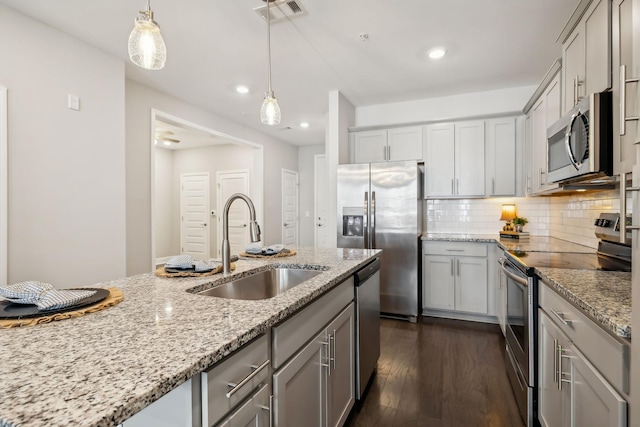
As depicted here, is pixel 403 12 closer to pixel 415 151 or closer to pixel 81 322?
pixel 415 151

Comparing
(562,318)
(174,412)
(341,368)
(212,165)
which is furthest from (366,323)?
(212,165)

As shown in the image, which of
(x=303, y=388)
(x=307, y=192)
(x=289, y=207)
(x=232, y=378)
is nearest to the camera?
(x=232, y=378)

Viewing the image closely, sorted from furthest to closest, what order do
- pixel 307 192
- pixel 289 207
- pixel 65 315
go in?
pixel 307 192 < pixel 289 207 < pixel 65 315

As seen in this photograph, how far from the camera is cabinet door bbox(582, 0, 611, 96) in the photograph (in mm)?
1564

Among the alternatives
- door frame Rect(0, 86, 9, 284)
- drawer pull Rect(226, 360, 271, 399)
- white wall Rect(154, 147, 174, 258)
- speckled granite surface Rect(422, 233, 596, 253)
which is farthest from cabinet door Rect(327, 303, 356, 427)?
white wall Rect(154, 147, 174, 258)

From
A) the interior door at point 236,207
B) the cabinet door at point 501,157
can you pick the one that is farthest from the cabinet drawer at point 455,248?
the interior door at point 236,207

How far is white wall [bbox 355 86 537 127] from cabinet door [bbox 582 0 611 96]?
1.94 meters

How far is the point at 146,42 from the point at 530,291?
91.1 inches

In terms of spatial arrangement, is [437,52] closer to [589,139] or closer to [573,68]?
[573,68]

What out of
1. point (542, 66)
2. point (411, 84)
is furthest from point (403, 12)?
point (542, 66)

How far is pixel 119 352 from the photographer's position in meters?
0.75

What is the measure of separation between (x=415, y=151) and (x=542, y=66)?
4.89ft

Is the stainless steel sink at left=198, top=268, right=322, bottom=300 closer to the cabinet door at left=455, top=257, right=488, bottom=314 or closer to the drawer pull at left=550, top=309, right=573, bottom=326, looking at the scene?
the drawer pull at left=550, top=309, right=573, bottom=326

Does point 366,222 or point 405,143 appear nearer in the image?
point 366,222
